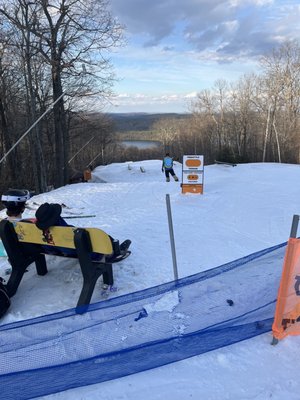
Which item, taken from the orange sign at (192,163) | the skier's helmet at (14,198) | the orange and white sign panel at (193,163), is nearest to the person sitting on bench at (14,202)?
the skier's helmet at (14,198)

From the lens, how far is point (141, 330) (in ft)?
11.9

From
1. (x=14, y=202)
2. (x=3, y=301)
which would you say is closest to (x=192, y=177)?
(x=14, y=202)

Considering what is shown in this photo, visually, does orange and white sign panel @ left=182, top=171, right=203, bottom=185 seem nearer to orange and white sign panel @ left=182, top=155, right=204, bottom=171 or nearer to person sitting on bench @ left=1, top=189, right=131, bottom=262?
orange and white sign panel @ left=182, top=155, right=204, bottom=171

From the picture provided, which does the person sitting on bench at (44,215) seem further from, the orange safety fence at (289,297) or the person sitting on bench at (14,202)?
the orange safety fence at (289,297)

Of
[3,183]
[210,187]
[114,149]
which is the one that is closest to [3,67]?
[3,183]

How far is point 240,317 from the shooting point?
12.3 ft

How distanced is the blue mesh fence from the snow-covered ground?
12cm

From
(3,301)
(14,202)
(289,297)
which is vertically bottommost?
(3,301)

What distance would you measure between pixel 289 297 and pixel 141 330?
1488 millimetres

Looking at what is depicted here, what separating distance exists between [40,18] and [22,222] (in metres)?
22.1

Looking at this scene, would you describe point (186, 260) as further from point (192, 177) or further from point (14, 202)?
point (192, 177)

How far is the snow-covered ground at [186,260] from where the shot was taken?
3.09 metres

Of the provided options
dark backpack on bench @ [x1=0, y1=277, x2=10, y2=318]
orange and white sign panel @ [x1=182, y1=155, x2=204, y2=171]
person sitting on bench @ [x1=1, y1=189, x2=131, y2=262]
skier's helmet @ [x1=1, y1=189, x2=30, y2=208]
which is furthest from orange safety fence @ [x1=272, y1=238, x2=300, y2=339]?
orange and white sign panel @ [x1=182, y1=155, x2=204, y2=171]

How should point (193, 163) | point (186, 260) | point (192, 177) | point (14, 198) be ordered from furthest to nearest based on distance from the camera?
1. point (193, 163)
2. point (192, 177)
3. point (186, 260)
4. point (14, 198)
